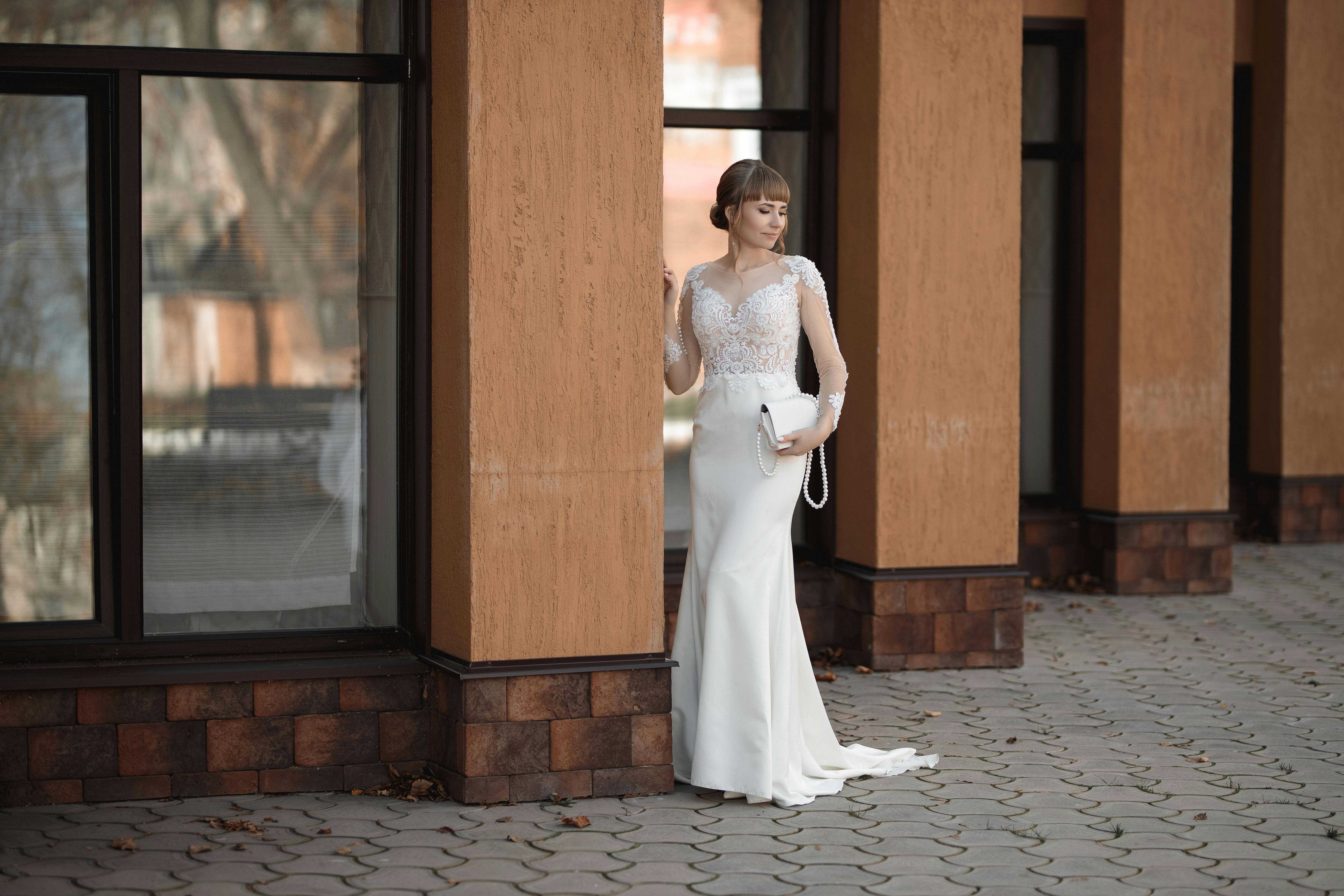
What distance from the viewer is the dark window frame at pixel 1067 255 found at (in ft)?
32.0

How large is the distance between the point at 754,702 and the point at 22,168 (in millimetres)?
3039

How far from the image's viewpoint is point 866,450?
7.07 metres

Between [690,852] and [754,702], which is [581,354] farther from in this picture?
[690,852]

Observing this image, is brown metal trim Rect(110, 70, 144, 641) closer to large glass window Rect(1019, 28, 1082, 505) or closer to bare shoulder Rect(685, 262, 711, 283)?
bare shoulder Rect(685, 262, 711, 283)

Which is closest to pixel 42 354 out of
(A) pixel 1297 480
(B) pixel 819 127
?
(B) pixel 819 127

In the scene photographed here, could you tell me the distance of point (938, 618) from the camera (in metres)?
7.02

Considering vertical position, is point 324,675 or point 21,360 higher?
point 21,360

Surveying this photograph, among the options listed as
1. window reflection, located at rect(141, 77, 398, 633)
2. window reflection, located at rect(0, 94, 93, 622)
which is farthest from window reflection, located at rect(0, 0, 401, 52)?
window reflection, located at rect(0, 94, 93, 622)

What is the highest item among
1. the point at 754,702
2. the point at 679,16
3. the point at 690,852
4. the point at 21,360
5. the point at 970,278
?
the point at 679,16

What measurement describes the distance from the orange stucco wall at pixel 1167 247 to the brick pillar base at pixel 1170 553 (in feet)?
0.29

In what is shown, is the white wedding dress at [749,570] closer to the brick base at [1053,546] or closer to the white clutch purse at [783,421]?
the white clutch purse at [783,421]

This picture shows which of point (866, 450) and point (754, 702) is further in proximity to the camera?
point (866, 450)

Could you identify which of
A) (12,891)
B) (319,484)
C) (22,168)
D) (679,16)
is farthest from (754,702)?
(679,16)

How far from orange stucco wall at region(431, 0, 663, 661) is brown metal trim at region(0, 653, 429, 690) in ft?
0.96
